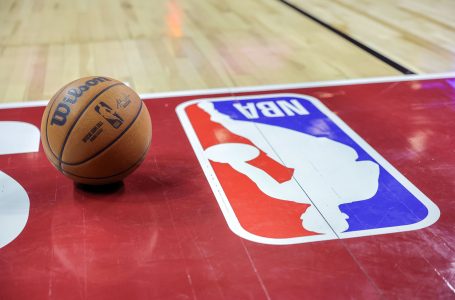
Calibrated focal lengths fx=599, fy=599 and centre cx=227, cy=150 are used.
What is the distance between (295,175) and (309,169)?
0.10m

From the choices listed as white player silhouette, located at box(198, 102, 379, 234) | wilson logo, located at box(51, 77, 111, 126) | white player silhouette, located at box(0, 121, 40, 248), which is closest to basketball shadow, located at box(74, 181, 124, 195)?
white player silhouette, located at box(0, 121, 40, 248)

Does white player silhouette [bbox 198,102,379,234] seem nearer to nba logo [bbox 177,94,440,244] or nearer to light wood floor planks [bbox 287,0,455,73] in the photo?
nba logo [bbox 177,94,440,244]

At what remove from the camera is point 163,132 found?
3400mm

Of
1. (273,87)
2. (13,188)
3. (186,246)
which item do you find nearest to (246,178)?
(186,246)

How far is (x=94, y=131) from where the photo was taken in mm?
2549

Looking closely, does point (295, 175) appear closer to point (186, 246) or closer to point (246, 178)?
point (246, 178)

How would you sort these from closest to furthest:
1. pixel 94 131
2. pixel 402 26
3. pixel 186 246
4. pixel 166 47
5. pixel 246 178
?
pixel 186 246, pixel 94 131, pixel 246 178, pixel 166 47, pixel 402 26

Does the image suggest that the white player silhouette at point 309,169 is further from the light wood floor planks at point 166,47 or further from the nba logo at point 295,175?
the light wood floor planks at point 166,47

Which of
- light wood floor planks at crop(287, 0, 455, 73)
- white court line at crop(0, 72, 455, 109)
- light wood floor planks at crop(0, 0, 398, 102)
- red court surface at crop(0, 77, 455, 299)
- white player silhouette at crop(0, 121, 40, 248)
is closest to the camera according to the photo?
red court surface at crop(0, 77, 455, 299)

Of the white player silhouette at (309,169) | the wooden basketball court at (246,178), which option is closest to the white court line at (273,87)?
the wooden basketball court at (246,178)

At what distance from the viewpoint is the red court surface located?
2.14 meters

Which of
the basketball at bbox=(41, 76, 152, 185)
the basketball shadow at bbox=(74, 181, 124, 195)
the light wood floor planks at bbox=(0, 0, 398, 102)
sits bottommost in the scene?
the light wood floor planks at bbox=(0, 0, 398, 102)

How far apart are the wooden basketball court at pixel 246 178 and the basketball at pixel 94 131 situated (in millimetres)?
168

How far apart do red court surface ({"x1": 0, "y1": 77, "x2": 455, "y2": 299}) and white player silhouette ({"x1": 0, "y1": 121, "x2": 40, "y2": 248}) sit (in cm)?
1
